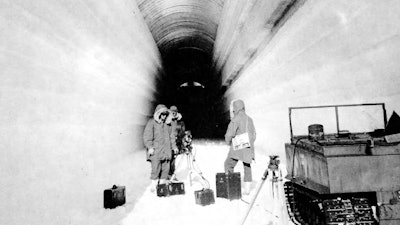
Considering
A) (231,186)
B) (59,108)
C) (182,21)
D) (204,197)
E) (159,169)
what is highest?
(182,21)

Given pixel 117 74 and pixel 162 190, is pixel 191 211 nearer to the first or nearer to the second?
pixel 162 190

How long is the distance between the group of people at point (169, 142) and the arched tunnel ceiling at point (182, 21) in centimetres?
467

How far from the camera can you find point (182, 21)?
38.1 ft

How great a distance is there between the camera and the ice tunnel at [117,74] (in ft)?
10.3

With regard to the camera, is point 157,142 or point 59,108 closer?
point 59,108

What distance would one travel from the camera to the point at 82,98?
5246mm

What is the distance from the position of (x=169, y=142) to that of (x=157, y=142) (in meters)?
0.28

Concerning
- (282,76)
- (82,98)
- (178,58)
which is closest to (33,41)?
(82,98)

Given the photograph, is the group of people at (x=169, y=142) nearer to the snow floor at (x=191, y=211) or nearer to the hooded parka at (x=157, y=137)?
the hooded parka at (x=157, y=137)

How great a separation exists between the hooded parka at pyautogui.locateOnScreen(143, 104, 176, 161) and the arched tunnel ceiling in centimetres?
465

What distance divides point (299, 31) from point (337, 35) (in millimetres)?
1275

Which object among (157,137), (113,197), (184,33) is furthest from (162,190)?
(184,33)

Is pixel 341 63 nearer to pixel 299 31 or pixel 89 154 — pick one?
pixel 299 31

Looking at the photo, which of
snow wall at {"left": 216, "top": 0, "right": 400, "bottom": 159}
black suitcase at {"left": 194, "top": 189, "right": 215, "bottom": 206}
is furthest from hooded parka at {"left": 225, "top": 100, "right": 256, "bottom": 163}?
snow wall at {"left": 216, "top": 0, "right": 400, "bottom": 159}
